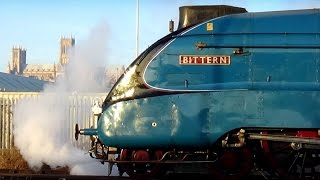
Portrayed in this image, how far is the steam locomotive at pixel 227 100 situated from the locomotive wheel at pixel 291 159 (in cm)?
2

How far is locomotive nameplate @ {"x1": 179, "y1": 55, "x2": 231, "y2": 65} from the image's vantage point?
747 centimetres

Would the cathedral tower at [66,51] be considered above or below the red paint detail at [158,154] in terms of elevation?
above

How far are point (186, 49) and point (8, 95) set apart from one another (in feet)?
28.6

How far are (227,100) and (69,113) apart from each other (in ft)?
25.5

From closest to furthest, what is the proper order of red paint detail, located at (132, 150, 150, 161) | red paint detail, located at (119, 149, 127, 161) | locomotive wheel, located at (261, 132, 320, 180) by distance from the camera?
1. locomotive wheel, located at (261, 132, 320, 180)
2. red paint detail, located at (132, 150, 150, 161)
3. red paint detail, located at (119, 149, 127, 161)

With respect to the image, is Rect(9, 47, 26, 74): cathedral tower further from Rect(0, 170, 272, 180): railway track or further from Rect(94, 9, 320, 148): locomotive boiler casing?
Rect(94, 9, 320, 148): locomotive boiler casing

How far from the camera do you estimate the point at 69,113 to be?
14.0 meters

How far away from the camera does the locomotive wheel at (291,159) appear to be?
7285mm

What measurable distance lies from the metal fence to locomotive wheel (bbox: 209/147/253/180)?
593 centimetres

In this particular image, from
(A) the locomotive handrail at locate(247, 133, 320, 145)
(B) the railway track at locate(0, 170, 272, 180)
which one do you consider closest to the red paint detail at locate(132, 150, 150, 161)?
(B) the railway track at locate(0, 170, 272, 180)

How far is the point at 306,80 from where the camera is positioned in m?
7.22

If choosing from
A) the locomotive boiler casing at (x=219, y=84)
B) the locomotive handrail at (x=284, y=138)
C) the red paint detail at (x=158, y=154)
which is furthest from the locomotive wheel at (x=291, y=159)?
the red paint detail at (x=158, y=154)

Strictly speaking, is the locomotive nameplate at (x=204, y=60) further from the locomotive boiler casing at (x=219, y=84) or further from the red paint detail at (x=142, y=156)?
the red paint detail at (x=142, y=156)

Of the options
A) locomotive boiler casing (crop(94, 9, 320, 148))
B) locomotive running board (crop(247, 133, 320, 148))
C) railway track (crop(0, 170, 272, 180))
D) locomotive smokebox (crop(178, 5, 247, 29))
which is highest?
locomotive smokebox (crop(178, 5, 247, 29))
